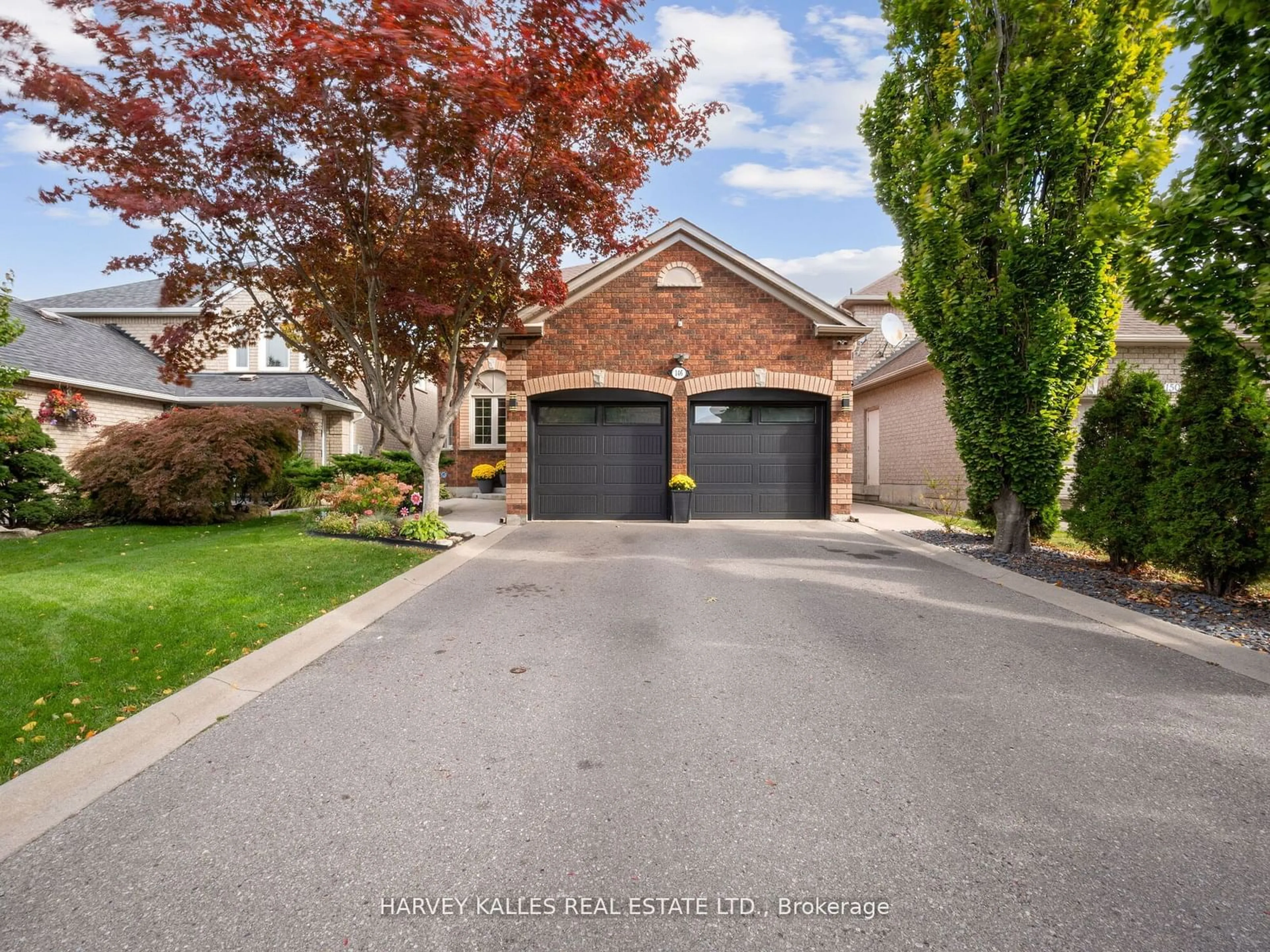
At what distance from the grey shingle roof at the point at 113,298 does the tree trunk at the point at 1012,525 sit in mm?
21935

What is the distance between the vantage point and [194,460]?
10352mm

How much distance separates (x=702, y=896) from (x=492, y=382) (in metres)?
17.9

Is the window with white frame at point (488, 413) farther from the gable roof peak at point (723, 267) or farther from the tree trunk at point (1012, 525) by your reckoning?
the tree trunk at point (1012, 525)

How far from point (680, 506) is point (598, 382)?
3085 mm

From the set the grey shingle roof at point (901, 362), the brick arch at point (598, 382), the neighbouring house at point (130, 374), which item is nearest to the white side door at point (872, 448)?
the grey shingle roof at point (901, 362)

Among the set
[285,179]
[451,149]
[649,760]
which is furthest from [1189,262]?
[285,179]

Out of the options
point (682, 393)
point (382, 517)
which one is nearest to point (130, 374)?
point (382, 517)

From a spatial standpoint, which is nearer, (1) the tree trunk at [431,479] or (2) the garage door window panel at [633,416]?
(1) the tree trunk at [431,479]

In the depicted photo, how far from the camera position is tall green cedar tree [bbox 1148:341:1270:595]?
543 cm

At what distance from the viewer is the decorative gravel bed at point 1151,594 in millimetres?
5004

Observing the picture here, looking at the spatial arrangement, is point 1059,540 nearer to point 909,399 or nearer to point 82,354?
point 909,399

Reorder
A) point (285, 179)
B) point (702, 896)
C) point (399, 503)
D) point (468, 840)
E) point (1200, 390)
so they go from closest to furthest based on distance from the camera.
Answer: point (702, 896) < point (468, 840) < point (1200, 390) < point (285, 179) < point (399, 503)

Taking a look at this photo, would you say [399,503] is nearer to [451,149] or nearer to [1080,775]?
[451,149]

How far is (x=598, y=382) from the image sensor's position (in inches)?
495
